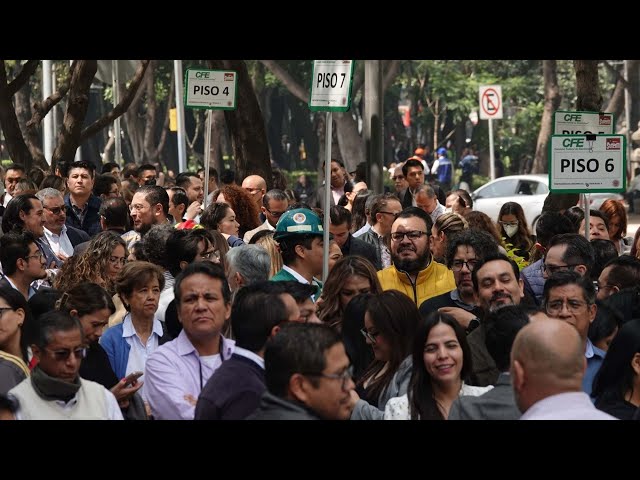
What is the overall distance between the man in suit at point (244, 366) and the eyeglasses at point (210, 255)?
2.75 metres

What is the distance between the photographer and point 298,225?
8914mm

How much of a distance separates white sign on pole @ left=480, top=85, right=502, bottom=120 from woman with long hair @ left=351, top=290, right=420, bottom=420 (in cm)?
2338

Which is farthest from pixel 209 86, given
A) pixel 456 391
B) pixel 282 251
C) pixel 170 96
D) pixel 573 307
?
pixel 170 96

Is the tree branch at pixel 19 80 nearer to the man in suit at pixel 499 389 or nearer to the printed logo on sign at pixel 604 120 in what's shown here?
the printed logo on sign at pixel 604 120

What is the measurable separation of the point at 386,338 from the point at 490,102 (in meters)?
23.9

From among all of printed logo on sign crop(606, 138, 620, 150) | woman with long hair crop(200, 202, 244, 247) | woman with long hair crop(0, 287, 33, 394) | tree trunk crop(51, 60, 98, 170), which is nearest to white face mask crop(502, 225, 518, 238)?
printed logo on sign crop(606, 138, 620, 150)

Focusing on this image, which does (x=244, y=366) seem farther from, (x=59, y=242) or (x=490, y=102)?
(x=490, y=102)

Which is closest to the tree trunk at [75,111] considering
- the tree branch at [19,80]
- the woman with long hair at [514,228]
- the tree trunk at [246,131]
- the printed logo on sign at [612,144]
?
the tree branch at [19,80]

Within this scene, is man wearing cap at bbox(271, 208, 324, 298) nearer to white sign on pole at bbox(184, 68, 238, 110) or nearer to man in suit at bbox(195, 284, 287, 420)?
man in suit at bbox(195, 284, 287, 420)

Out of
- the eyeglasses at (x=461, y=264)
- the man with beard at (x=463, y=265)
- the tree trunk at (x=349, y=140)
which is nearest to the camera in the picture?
the man with beard at (x=463, y=265)

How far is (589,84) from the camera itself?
16.3 metres

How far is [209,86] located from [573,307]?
29.0 ft

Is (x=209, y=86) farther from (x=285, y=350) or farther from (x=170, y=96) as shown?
(x=170, y=96)

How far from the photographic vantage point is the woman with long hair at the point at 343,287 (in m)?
8.22
